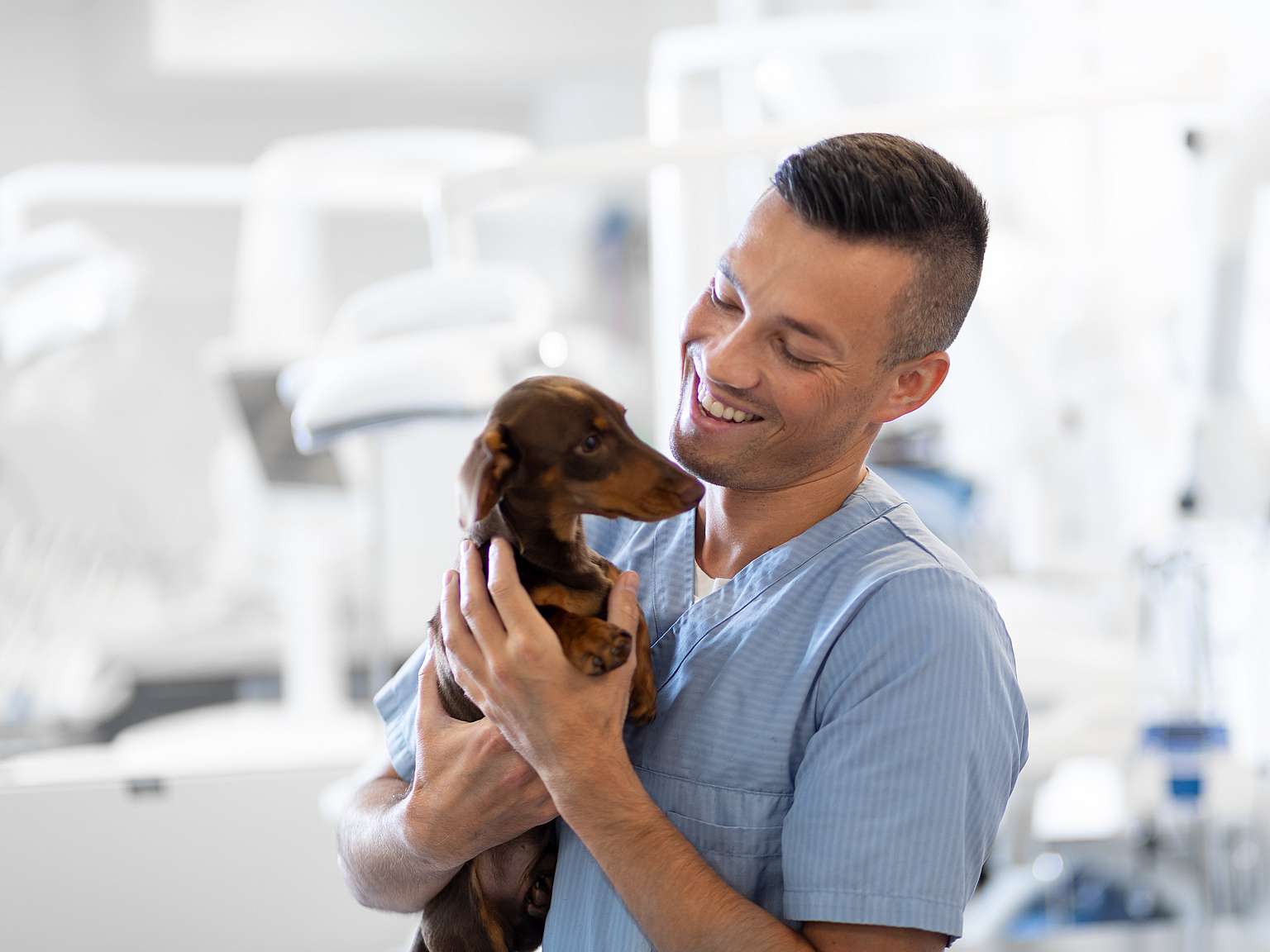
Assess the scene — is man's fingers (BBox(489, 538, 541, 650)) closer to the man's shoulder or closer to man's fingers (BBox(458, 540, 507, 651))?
man's fingers (BBox(458, 540, 507, 651))

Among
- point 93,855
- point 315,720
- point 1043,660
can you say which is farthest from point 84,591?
point 1043,660

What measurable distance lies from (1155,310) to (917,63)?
1.86m

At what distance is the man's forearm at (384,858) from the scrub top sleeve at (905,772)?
26 cm

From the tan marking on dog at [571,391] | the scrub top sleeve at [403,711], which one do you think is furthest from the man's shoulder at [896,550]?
the scrub top sleeve at [403,711]

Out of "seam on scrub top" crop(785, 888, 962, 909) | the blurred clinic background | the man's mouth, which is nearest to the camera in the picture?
"seam on scrub top" crop(785, 888, 962, 909)

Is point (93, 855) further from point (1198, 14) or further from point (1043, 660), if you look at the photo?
point (1198, 14)

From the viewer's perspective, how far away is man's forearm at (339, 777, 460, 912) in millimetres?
852

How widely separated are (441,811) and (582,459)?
9.9 inches

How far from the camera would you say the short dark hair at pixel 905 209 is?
0.77 metres

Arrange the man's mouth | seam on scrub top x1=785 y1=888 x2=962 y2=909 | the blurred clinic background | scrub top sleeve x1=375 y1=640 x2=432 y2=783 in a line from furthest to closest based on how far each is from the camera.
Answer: the blurred clinic background → scrub top sleeve x1=375 y1=640 x2=432 y2=783 → the man's mouth → seam on scrub top x1=785 y1=888 x2=962 y2=909

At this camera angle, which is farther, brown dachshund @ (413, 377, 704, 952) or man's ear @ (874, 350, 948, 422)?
man's ear @ (874, 350, 948, 422)

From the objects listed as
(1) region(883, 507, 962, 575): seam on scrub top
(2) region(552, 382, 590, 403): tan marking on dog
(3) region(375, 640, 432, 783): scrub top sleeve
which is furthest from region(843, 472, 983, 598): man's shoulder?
(3) region(375, 640, 432, 783): scrub top sleeve

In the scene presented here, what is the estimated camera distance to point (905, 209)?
2.53ft

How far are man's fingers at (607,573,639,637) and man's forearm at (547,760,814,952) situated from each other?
84 millimetres
